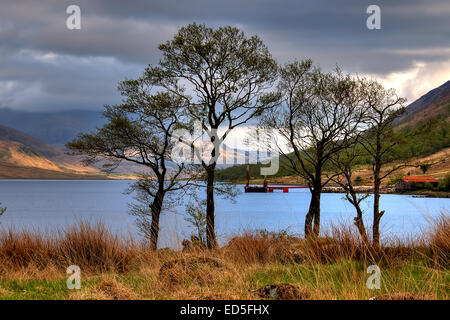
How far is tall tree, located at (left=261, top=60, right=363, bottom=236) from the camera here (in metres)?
33.0

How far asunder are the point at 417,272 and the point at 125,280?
6.85m

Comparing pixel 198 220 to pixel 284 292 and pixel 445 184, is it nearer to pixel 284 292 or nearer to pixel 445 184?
pixel 284 292

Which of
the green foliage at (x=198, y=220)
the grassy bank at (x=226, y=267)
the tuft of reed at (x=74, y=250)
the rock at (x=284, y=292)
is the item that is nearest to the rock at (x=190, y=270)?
the grassy bank at (x=226, y=267)

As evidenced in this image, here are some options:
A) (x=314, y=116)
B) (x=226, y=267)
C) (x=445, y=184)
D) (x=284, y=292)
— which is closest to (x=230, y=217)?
(x=314, y=116)

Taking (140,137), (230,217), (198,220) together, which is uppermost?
(140,137)

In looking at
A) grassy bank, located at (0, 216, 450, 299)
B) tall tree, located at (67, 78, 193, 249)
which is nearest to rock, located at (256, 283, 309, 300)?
grassy bank, located at (0, 216, 450, 299)

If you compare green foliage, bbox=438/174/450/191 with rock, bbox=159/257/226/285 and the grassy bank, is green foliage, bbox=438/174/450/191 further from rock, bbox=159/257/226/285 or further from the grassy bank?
rock, bbox=159/257/226/285

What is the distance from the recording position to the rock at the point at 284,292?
7297 mm

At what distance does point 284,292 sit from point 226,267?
245 centimetres

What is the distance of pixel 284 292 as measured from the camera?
7352 mm

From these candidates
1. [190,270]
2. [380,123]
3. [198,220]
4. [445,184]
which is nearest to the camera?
[190,270]

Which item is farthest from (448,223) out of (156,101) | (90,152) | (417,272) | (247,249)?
(90,152)

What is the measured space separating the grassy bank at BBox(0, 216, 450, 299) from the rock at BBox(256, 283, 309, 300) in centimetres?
2

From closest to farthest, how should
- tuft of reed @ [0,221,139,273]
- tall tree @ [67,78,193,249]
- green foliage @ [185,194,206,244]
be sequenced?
tuft of reed @ [0,221,139,273] < green foliage @ [185,194,206,244] < tall tree @ [67,78,193,249]
